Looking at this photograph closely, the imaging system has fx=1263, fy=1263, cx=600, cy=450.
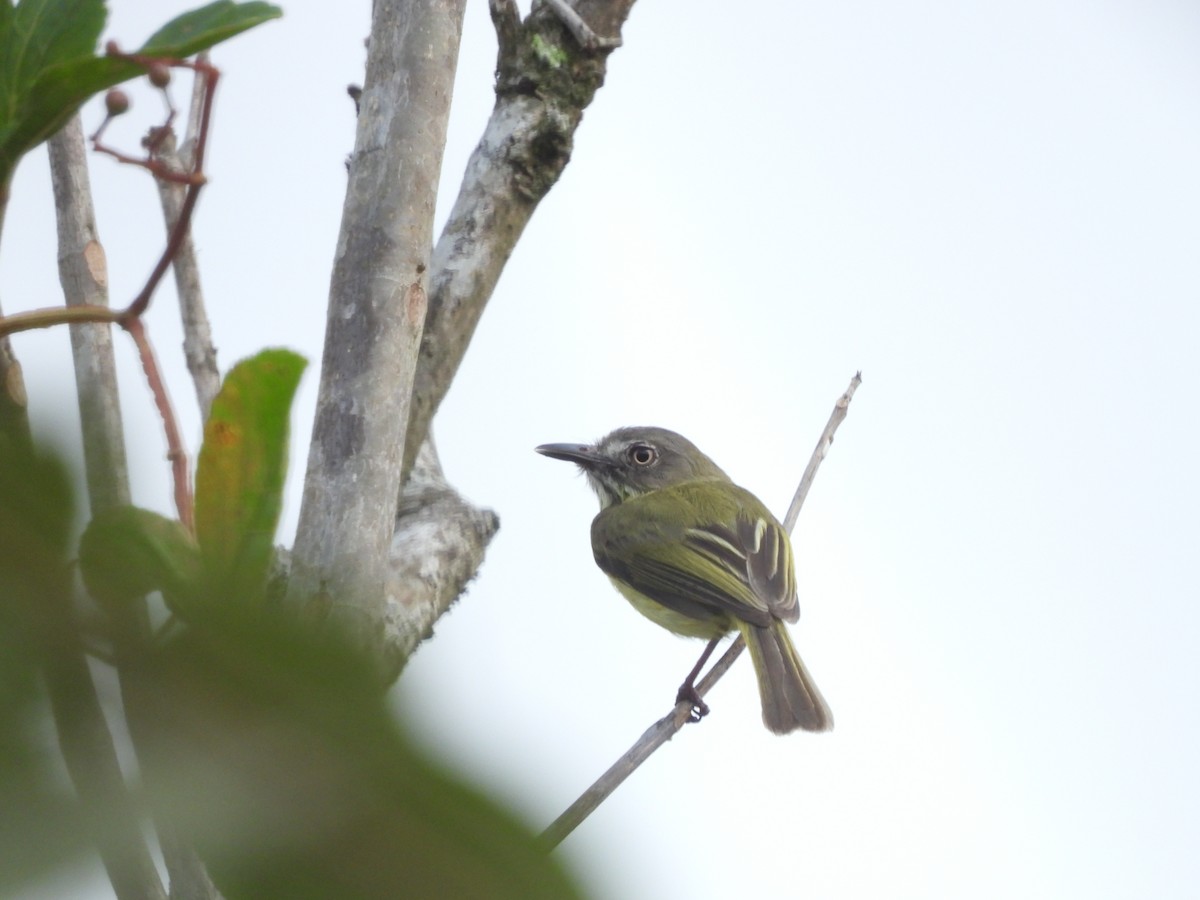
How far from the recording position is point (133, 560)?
0.54 meters

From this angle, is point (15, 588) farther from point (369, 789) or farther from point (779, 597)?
point (779, 597)

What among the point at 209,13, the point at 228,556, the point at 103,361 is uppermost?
the point at 209,13

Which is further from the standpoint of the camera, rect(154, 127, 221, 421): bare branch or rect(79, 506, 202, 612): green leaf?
rect(154, 127, 221, 421): bare branch

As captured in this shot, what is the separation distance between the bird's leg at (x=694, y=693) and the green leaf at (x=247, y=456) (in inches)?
164

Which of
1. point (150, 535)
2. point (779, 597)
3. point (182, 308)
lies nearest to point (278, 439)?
point (150, 535)

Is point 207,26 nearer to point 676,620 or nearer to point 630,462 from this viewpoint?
point 676,620

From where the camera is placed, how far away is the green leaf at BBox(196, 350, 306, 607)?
784 mm

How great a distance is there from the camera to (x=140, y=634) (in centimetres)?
48

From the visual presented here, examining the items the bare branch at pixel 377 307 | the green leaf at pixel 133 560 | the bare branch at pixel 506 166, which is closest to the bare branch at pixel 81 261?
the green leaf at pixel 133 560

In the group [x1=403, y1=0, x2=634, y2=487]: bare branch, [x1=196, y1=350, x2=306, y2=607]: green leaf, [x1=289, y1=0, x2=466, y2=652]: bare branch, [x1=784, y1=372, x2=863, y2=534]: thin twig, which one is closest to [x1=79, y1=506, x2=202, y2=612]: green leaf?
[x1=196, y1=350, x2=306, y2=607]: green leaf

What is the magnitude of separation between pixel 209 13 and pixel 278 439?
454 mm

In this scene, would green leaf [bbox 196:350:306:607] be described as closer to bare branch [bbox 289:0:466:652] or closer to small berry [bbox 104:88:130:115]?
bare branch [bbox 289:0:466:652]

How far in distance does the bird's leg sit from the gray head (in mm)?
1763

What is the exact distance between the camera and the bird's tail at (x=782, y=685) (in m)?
→ 5.09
